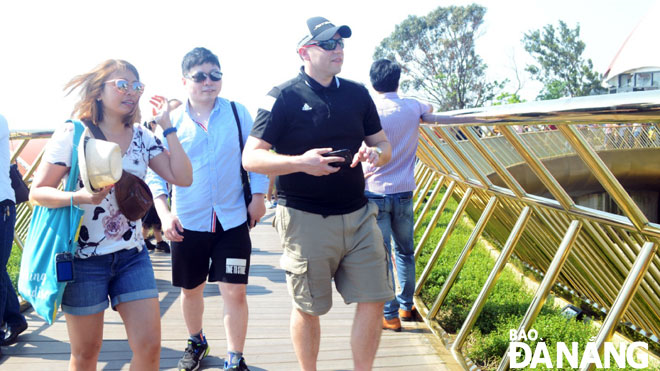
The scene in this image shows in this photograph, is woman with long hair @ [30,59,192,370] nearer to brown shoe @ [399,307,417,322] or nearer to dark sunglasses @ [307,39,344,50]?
dark sunglasses @ [307,39,344,50]

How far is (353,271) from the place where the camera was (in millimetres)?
2805

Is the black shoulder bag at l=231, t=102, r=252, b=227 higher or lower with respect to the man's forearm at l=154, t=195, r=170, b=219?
higher

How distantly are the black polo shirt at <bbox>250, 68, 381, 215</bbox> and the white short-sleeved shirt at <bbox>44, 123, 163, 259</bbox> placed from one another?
2.15ft

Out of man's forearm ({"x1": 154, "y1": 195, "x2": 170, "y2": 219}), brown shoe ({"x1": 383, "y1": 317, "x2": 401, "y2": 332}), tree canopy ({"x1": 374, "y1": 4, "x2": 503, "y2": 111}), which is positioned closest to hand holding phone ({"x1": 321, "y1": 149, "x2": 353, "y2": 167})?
man's forearm ({"x1": 154, "y1": 195, "x2": 170, "y2": 219})

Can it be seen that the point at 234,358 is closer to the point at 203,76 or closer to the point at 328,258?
the point at 328,258

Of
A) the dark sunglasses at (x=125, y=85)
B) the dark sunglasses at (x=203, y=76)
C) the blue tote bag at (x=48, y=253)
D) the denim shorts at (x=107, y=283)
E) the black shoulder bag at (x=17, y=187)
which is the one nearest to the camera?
the blue tote bag at (x=48, y=253)

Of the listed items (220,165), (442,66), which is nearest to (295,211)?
(220,165)

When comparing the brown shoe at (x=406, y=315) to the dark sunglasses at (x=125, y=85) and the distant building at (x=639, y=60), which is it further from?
the distant building at (x=639, y=60)

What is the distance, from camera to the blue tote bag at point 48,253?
2293 millimetres

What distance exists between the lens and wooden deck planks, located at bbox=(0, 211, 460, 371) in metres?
3.63

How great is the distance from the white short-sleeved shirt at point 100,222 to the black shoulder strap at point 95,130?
79 mm

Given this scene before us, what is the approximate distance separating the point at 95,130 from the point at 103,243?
471 millimetres

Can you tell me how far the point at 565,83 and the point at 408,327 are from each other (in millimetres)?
59365

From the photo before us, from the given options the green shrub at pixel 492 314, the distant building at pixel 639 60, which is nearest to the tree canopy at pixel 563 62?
the distant building at pixel 639 60
